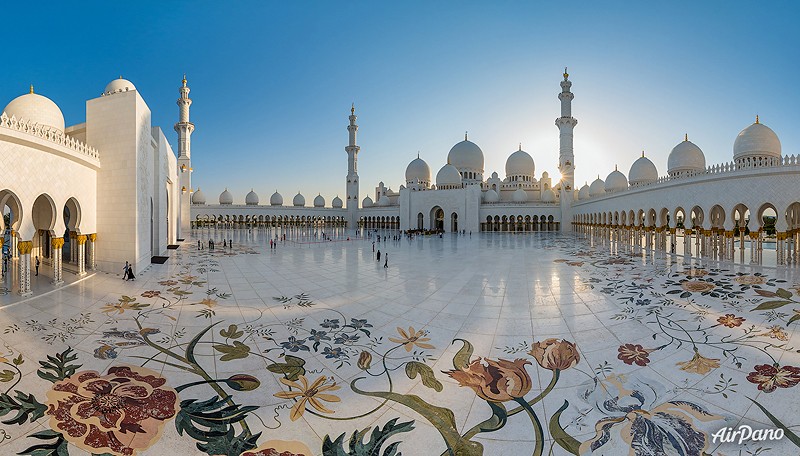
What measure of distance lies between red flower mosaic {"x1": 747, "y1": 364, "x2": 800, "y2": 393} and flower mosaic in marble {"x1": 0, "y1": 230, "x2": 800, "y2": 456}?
0.07 ft

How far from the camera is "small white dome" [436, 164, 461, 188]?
35.2 metres

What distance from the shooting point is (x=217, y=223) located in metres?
37.7

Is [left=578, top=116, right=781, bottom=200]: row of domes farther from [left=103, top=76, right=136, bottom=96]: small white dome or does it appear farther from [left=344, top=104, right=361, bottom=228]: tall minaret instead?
[left=344, top=104, right=361, bottom=228]: tall minaret

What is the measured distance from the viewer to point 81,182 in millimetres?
8609

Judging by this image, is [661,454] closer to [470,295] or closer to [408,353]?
[408,353]

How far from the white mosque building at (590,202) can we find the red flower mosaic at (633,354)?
1020 centimetres

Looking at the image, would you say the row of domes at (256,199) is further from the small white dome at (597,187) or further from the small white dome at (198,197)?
the small white dome at (597,187)

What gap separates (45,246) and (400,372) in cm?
1512

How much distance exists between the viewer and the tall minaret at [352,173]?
3953 cm

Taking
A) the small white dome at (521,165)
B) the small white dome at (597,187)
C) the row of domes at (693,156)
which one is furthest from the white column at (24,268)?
the small white dome at (521,165)

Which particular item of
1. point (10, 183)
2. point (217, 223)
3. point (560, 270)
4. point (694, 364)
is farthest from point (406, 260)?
point (217, 223)

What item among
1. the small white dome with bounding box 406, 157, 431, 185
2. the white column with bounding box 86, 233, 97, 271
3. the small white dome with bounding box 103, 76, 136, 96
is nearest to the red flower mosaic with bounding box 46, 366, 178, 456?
the white column with bounding box 86, 233, 97, 271

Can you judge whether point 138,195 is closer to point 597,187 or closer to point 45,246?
point 45,246

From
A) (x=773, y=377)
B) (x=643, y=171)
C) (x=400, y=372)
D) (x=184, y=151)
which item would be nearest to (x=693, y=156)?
(x=643, y=171)
